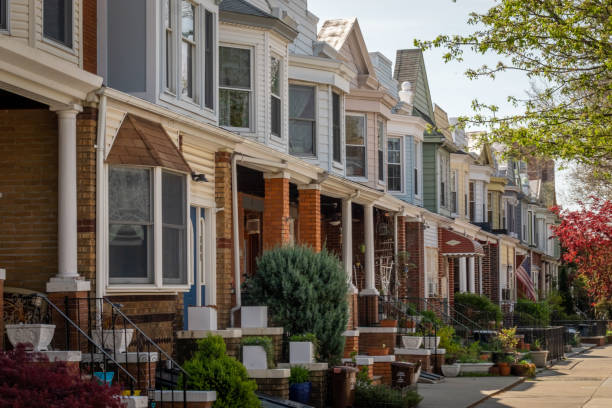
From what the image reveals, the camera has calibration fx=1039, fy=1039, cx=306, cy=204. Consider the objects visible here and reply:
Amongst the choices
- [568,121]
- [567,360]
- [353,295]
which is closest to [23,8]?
[568,121]

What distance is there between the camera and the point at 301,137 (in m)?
24.1

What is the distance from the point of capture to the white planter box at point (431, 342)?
88.9ft

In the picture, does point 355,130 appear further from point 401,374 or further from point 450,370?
point 401,374

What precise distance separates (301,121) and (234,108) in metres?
4.06

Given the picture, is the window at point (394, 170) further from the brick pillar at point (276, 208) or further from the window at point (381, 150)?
the brick pillar at point (276, 208)

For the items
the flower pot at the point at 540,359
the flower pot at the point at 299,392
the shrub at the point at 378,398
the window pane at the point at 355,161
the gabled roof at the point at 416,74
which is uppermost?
the gabled roof at the point at 416,74

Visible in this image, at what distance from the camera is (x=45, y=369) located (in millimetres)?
9945

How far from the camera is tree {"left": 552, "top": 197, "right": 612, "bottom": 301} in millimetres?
31314

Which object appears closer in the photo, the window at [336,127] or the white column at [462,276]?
the window at [336,127]

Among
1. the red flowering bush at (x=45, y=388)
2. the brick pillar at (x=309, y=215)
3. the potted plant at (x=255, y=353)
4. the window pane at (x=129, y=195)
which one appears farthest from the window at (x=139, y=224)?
the brick pillar at (x=309, y=215)

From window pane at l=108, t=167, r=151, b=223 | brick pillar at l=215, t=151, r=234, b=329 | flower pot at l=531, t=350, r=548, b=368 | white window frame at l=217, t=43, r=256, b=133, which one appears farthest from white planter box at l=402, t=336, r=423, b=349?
window pane at l=108, t=167, r=151, b=223

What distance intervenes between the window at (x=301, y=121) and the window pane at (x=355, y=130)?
365cm

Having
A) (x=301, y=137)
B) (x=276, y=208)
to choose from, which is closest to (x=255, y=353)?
(x=276, y=208)

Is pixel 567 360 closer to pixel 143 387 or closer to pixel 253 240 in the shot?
pixel 253 240
